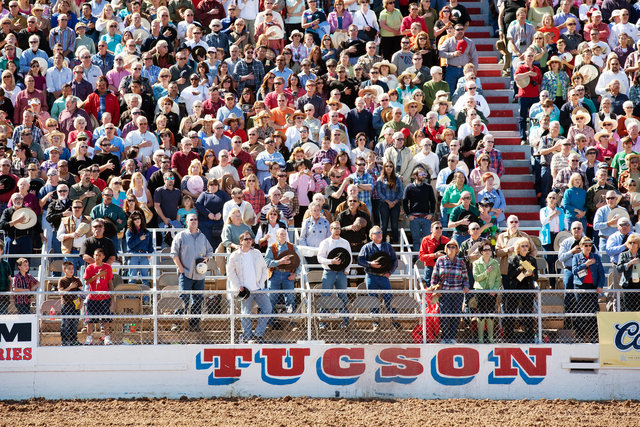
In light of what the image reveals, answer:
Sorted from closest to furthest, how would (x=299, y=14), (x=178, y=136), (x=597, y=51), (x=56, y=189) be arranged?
(x=56, y=189) < (x=178, y=136) < (x=597, y=51) < (x=299, y=14)

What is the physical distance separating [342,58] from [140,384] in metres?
8.11

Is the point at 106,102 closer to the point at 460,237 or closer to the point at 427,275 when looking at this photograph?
the point at 460,237

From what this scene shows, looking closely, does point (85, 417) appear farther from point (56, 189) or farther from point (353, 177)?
point (353, 177)

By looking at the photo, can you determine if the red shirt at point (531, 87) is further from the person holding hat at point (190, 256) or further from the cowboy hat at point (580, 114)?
the person holding hat at point (190, 256)

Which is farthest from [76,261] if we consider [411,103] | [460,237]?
[411,103]

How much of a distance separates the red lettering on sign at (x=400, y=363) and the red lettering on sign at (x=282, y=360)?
111 centimetres

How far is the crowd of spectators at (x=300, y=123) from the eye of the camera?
18281 mm

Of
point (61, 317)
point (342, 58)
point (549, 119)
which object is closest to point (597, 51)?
point (549, 119)

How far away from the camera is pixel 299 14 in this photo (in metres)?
23.9

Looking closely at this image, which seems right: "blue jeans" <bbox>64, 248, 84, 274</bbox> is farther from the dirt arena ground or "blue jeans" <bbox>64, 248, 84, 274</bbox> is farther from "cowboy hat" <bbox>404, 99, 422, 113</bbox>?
"cowboy hat" <bbox>404, 99, 422, 113</bbox>

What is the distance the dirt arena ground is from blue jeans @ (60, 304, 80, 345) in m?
0.87

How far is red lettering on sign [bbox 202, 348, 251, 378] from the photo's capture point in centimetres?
1655

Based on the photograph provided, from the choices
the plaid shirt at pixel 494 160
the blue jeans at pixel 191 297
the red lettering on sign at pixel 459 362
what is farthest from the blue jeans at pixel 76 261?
the plaid shirt at pixel 494 160

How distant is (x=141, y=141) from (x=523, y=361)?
7584 millimetres
